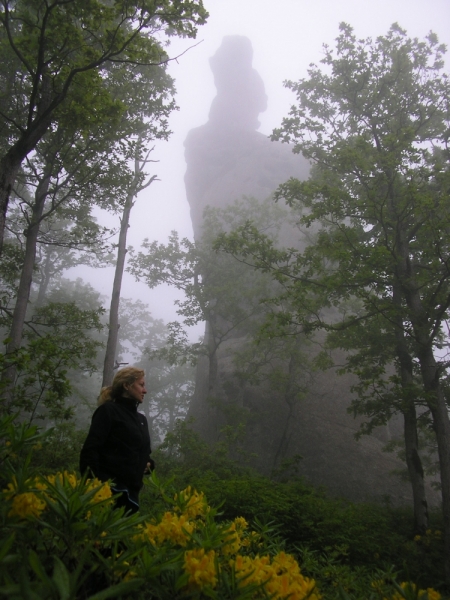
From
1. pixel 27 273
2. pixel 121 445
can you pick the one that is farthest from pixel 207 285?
pixel 121 445

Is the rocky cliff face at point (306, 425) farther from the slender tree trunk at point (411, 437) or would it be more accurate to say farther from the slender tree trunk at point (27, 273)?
the slender tree trunk at point (27, 273)

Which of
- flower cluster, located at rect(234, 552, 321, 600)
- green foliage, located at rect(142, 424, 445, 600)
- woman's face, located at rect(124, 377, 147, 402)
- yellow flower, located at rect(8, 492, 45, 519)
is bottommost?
green foliage, located at rect(142, 424, 445, 600)

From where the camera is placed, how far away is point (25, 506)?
1.13m

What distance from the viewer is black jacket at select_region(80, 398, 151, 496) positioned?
2545mm

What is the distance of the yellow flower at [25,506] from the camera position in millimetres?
1116

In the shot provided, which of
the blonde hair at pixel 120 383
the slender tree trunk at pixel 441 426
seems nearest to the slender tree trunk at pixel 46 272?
the slender tree trunk at pixel 441 426

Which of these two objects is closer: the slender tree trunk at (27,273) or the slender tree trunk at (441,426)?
the slender tree trunk at (441,426)

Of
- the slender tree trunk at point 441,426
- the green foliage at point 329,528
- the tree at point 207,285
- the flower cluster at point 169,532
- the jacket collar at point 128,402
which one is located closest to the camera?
the flower cluster at point 169,532

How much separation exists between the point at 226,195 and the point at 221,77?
28293mm

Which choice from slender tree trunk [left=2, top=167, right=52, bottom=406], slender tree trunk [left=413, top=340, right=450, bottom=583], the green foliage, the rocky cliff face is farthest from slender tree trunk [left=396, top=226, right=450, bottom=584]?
slender tree trunk [left=2, top=167, right=52, bottom=406]

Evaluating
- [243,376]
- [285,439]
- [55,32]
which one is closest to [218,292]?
[243,376]

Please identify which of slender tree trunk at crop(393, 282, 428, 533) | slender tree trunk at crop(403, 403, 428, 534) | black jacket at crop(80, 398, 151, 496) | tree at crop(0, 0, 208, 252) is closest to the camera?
black jacket at crop(80, 398, 151, 496)

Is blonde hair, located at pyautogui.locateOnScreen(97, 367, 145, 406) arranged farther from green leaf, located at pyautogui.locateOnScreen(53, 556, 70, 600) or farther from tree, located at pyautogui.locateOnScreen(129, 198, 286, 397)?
tree, located at pyautogui.locateOnScreen(129, 198, 286, 397)

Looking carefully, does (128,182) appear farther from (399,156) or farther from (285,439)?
(285,439)
